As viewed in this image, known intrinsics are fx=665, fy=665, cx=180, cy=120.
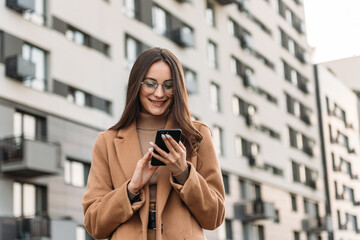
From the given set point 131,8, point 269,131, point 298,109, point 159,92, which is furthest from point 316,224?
point 159,92

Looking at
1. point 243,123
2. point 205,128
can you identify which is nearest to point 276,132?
point 243,123

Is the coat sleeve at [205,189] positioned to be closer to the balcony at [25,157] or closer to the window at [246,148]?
the balcony at [25,157]

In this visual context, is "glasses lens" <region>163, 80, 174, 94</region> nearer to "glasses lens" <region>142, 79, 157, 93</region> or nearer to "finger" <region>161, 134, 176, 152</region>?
"glasses lens" <region>142, 79, 157, 93</region>

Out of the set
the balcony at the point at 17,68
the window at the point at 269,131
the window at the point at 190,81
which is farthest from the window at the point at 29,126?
the window at the point at 269,131

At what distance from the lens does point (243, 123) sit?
3756 cm

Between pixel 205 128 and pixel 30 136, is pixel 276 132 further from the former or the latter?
pixel 205 128

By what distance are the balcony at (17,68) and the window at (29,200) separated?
3.42m

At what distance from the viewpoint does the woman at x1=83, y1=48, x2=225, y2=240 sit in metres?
3.00

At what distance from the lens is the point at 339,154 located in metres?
56.6

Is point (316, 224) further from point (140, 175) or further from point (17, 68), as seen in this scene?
point (140, 175)

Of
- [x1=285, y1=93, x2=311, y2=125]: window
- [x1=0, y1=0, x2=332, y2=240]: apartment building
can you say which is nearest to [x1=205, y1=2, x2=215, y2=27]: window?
[x1=0, y1=0, x2=332, y2=240]: apartment building

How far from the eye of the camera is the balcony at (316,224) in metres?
46.4

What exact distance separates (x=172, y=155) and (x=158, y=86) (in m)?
0.43

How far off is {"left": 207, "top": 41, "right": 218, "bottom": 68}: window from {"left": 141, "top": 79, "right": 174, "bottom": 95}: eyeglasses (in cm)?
3168
